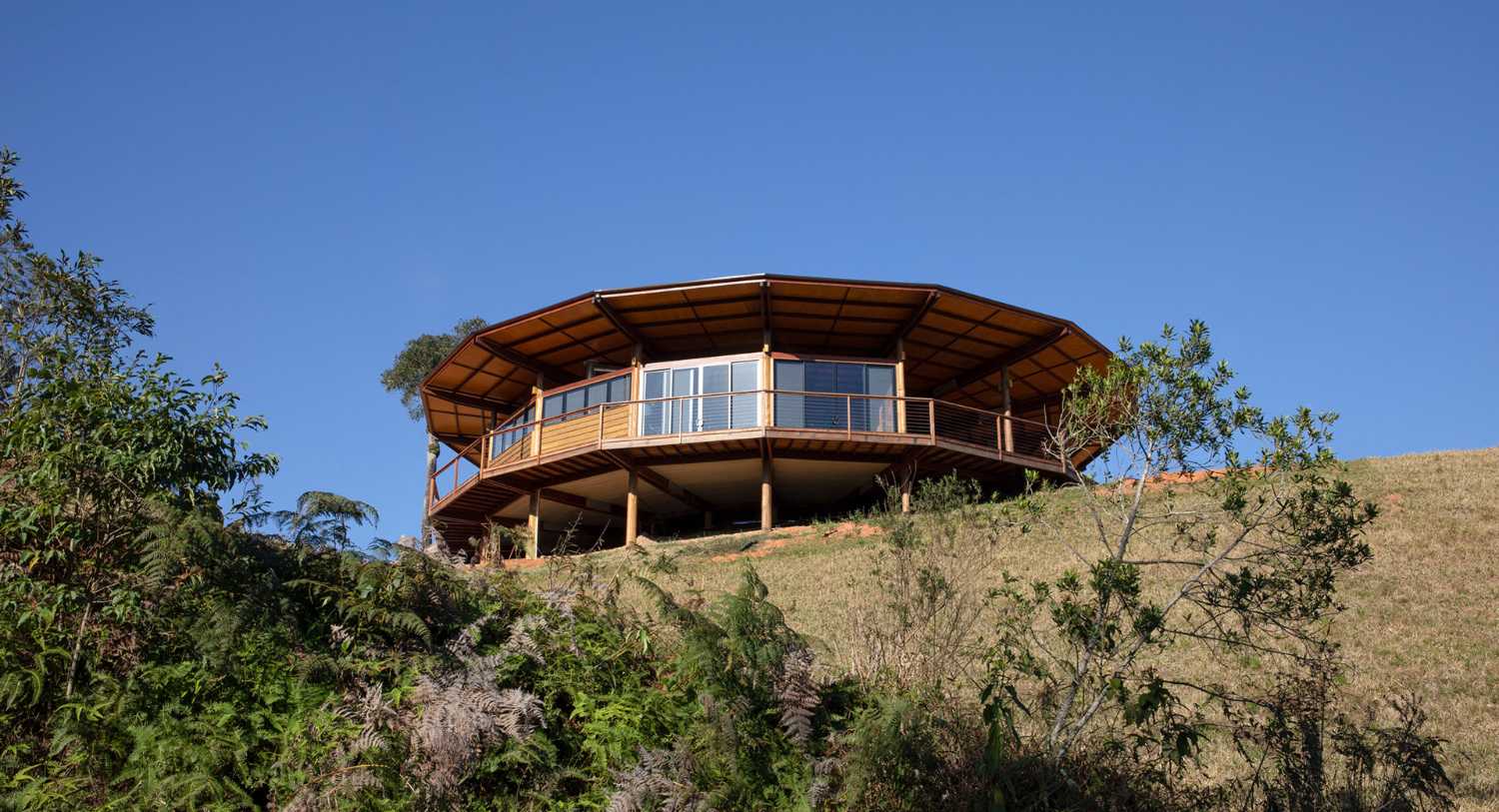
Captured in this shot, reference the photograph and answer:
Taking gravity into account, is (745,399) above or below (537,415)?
below

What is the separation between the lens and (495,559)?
31.5 ft

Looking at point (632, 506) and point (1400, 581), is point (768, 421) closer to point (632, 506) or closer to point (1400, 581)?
point (632, 506)

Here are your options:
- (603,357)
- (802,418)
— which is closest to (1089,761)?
(802,418)

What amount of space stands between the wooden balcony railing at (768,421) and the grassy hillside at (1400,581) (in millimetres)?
3471

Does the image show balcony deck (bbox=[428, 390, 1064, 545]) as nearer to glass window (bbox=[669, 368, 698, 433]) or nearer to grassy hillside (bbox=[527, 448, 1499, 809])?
glass window (bbox=[669, 368, 698, 433])

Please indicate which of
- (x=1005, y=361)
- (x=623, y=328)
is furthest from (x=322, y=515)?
(x=1005, y=361)

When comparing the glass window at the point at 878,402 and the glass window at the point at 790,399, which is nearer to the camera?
the glass window at the point at 790,399

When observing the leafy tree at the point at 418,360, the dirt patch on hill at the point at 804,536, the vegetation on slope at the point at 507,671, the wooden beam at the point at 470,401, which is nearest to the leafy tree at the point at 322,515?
the vegetation on slope at the point at 507,671

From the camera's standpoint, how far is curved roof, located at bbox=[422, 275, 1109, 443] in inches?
953

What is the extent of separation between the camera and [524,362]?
28469mm

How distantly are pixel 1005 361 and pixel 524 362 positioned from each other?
12.8 metres

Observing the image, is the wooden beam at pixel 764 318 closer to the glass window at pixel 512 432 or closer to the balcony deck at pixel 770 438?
the balcony deck at pixel 770 438

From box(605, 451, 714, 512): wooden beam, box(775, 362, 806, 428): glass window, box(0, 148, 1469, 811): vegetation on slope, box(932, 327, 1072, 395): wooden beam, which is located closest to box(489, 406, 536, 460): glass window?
box(605, 451, 714, 512): wooden beam

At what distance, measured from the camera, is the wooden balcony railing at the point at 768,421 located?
24391 mm
